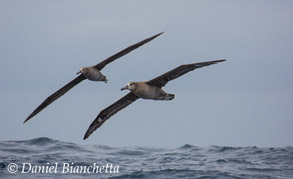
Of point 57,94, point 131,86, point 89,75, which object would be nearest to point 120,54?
point 89,75

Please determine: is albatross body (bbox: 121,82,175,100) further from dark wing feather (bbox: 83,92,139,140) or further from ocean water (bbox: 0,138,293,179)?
ocean water (bbox: 0,138,293,179)

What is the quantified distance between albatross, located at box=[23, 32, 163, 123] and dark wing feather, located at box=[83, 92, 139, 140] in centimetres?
104

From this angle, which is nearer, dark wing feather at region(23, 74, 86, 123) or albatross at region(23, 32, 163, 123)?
albatross at region(23, 32, 163, 123)

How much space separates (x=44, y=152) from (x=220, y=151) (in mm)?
9169

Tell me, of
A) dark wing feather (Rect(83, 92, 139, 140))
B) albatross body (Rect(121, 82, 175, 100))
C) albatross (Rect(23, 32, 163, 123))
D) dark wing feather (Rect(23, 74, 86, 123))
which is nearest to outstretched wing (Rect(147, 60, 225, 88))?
albatross body (Rect(121, 82, 175, 100))

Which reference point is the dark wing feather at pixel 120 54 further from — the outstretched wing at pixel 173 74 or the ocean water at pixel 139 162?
the ocean water at pixel 139 162

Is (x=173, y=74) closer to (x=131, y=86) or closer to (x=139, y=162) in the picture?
(x=131, y=86)

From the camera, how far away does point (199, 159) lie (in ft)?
78.5

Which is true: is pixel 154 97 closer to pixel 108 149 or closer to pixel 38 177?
pixel 38 177

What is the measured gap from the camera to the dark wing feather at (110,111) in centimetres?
1928

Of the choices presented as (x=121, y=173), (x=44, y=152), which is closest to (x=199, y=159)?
(x=121, y=173)

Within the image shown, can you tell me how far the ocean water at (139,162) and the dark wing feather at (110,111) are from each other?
189 cm

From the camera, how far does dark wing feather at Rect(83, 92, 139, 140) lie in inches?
759

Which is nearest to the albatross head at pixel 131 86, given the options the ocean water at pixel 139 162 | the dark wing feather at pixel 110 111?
the dark wing feather at pixel 110 111
